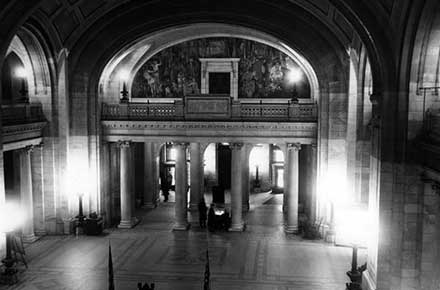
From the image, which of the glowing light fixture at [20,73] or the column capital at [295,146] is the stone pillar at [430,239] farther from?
the glowing light fixture at [20,73]

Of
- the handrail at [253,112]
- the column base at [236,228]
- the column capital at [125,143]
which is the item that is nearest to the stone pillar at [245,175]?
the column base at [236,228]

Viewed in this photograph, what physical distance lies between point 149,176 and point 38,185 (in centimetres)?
794

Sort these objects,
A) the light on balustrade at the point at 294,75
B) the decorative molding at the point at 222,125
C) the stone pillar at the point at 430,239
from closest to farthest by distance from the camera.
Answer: the stone pillar at the point at 430,239
the decorative molding at the point at 222,125
the light on balustrade at the point at 294,75

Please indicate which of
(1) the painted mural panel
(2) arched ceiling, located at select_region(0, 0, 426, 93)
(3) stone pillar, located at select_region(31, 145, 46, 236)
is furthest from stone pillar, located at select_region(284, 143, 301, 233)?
(3) stone pillar, located at select_region(31, 145, 46, 236)

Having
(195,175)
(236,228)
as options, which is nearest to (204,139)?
(195,175)

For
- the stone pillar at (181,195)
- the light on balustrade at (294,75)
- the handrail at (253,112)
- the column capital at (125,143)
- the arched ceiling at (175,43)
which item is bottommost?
the stone pillar at (181,195)

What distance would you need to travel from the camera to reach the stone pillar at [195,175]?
28047 mm

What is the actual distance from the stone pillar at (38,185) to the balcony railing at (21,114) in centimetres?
143

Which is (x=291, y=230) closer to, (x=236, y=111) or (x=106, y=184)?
(x=236, y=111)

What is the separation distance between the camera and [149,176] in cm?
3023

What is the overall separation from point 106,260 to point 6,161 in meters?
8.66

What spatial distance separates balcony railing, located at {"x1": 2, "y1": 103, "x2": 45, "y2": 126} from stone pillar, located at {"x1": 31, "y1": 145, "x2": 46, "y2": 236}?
1.43 m

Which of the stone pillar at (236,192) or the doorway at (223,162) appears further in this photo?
the doorway at (223,162)

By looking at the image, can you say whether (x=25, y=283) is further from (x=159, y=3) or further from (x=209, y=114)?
(x=159, y=3)
